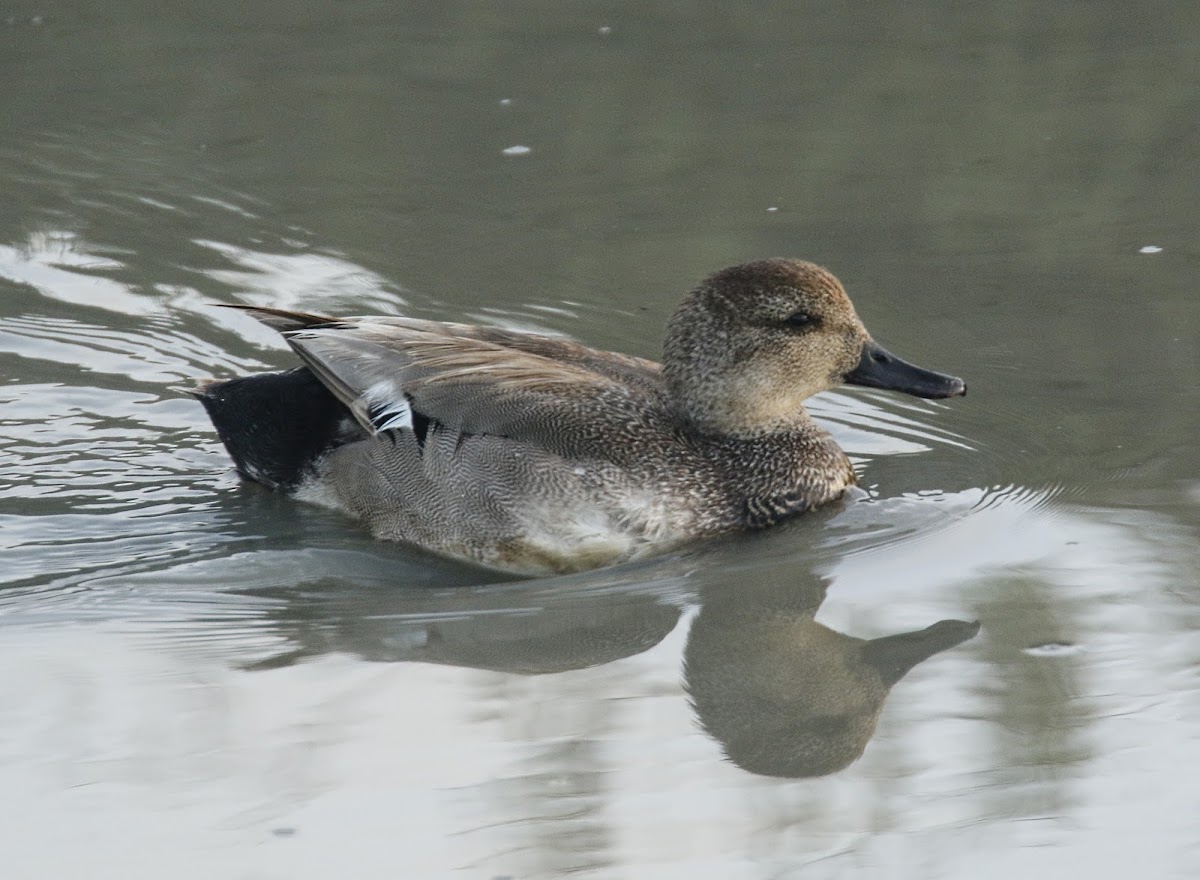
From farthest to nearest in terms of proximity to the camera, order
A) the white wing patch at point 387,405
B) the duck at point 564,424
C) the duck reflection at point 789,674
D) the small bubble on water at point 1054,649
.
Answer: the white wing patch at point 387,405 → the duck at point 564,424 → the small bubble on water at point 1054,649 → the duck reflection at point 789,674

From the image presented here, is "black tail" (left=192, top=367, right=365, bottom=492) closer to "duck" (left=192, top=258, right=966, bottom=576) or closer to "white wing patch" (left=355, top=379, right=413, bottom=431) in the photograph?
"duck" (left=192, top=258, right=966, bottom=576)

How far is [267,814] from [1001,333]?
168 inches

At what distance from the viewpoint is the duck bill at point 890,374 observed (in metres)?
6.04

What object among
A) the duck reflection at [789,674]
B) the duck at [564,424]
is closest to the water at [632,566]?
the duck reflection at [789,674]

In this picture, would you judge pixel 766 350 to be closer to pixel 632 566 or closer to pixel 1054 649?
pixel 632 566

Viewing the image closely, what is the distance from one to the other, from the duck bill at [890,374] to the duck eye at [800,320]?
0.24m

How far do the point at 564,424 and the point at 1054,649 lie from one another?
168 centimetres

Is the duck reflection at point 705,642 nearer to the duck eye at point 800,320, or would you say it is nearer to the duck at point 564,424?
the duck at point 564,424

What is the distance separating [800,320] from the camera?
233 inches

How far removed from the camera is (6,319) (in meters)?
7.50

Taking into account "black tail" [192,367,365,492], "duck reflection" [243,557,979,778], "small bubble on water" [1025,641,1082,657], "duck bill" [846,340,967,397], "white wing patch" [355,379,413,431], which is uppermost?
"duck bill" [846,340,967,397]

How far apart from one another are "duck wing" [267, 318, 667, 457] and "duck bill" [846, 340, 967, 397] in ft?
2.22

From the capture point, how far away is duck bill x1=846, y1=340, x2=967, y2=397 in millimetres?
6039

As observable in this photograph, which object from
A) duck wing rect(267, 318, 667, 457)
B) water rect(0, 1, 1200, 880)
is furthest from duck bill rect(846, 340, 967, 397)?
duck wing rect(267, 318, 667, 457)
